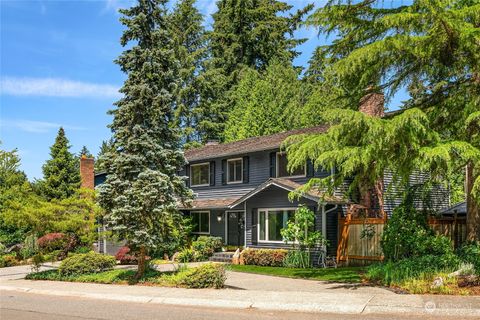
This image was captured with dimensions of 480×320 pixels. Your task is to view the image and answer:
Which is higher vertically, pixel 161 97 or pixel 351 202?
pixel 161 97

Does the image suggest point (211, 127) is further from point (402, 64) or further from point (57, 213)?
point (402, 64)

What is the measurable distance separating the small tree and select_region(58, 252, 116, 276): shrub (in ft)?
25.9

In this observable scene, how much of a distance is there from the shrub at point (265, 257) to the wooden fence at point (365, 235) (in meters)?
2.66

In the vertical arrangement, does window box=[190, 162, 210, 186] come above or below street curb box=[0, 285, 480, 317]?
above

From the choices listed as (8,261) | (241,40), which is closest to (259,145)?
(8,261)

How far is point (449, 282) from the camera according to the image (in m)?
14.0

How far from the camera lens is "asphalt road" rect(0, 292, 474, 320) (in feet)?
37.8

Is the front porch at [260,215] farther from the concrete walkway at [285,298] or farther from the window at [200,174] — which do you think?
the concrete walkway at [285,298]

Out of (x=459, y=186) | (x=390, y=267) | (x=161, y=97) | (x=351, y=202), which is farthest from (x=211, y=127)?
(x=390, y=267)

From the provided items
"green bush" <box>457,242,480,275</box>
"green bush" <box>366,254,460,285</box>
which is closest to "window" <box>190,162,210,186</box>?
"green bush" <box>366,254,460,285</box>

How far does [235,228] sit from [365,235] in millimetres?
9369

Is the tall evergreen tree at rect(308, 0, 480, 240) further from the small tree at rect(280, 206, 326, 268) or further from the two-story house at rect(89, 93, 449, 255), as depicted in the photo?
the small tree at rect(280, 206, 326, 268)

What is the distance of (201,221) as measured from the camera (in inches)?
1268

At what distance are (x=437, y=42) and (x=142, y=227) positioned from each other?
11.3 metres
